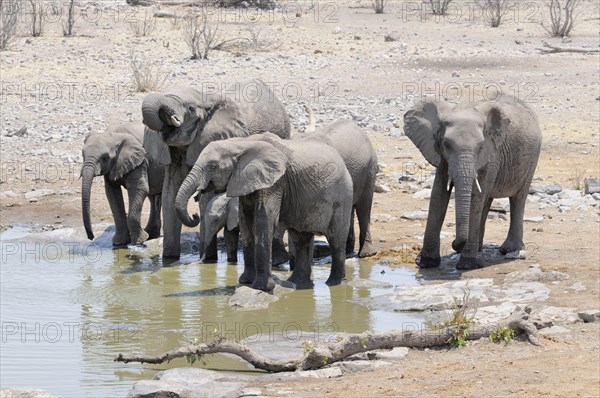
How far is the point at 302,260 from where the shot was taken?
40.5 ft

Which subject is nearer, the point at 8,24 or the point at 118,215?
the point at 118,215

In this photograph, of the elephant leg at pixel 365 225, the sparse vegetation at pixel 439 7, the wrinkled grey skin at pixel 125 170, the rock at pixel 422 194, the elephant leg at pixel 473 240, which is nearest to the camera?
the elephant leg at pixel 473 240

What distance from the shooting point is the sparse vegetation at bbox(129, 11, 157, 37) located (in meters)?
27.1

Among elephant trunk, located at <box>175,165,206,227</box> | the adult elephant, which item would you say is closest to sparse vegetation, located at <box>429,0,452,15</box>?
the adult elephant

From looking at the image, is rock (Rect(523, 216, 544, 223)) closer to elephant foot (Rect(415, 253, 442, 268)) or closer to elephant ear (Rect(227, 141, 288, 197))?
elephant foot (Rect(415, 253, 442, 268))

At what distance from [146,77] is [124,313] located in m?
11.6

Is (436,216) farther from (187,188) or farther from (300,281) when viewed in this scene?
(187,188)

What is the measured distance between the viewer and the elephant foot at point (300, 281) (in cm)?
1227

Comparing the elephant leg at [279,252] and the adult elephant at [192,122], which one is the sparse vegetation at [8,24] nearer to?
the adult elephant at [192,122]

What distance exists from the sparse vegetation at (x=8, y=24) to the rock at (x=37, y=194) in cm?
822

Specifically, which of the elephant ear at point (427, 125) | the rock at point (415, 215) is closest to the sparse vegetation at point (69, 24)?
the rock at point (415, 215)

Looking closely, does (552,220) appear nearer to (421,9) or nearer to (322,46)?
(322,46)

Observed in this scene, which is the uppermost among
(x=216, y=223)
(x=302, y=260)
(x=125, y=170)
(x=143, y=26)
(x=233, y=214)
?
(x=143, y=26)

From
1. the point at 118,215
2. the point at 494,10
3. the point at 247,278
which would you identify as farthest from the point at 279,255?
the point at 494,10
